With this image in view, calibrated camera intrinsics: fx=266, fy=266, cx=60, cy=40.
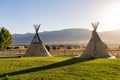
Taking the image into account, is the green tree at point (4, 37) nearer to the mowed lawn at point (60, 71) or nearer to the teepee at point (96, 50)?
the teepee at point (96, 50)

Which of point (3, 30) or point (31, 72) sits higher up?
point (3, 30)

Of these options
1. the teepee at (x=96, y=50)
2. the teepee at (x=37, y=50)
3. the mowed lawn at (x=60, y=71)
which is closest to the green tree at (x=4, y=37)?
the teepee at (x=37, y=50)

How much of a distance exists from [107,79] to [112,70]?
3.36 m

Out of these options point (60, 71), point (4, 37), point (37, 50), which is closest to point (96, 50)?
point (37, 50)

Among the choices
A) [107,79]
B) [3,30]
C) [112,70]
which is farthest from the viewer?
[3,30]

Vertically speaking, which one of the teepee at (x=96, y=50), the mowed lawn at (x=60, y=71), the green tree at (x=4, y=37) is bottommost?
the mowed lawn at (x=60, y=71)

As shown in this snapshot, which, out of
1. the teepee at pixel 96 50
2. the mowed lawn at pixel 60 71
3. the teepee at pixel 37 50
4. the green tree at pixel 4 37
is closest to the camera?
the mowed lawn at pixel 60 71

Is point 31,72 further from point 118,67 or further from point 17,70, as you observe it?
point 118,67

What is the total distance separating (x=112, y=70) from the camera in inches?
914

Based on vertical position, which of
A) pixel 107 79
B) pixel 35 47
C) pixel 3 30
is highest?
pixel 3 30

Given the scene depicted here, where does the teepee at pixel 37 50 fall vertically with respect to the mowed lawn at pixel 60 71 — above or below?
above

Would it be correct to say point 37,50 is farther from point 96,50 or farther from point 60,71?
point 60,71

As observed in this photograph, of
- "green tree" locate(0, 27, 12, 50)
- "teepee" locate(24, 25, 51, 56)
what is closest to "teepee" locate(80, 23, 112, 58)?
"teepee" locate(24, 25, 51, 56)

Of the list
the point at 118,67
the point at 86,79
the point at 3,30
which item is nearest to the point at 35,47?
the point at 118,67
